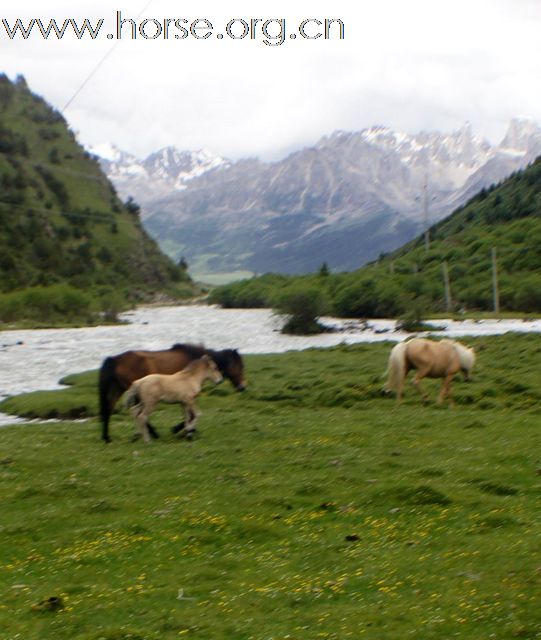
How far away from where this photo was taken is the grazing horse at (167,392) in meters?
18.4

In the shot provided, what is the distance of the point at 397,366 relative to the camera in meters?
23.3

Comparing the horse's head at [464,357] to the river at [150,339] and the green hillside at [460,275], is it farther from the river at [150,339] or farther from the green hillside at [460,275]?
the green hillside at [460,275]

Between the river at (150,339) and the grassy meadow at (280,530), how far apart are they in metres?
19.0

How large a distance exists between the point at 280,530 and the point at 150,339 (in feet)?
153

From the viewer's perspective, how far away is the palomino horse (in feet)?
76.0

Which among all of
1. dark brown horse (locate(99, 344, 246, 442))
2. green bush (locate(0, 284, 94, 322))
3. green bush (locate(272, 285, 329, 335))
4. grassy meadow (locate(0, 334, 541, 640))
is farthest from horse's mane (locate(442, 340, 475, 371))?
green bush (locate(0, 284, 94, 322))

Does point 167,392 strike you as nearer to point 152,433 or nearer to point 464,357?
point 152,433

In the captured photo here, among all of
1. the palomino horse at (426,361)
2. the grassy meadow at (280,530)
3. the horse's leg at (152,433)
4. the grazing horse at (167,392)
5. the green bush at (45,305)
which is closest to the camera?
the grassy meadow at (280,530)

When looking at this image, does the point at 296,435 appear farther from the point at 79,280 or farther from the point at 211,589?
the point at 79,280

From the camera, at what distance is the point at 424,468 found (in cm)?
1464

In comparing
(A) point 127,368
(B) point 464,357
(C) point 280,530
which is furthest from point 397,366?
(C) point 280,530

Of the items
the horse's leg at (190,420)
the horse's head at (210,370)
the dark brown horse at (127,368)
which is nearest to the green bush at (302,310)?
the dark brown horse at (127,368)

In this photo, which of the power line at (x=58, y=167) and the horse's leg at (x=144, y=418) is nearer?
the horse's leg at (x=144, y=418)

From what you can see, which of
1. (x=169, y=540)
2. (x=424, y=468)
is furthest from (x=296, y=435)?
(x=169, y=540)
